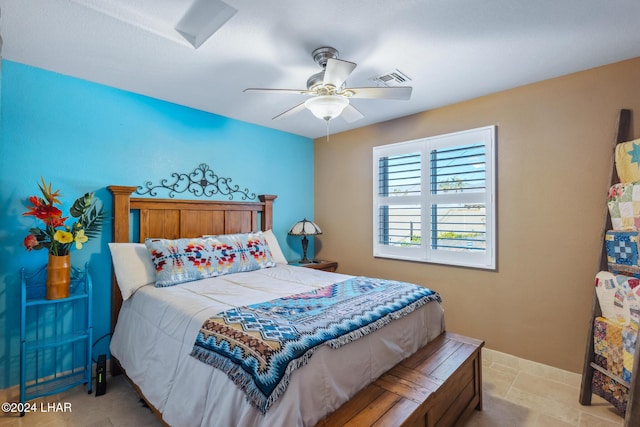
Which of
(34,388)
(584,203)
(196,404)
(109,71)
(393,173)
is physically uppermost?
(109,71)

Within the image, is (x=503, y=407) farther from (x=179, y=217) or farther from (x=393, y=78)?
(x=179, y=217)

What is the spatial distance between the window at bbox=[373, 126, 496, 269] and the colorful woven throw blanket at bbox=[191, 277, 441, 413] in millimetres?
1165

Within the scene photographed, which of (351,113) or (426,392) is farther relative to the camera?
(351,113)

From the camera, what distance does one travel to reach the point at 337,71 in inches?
72.1

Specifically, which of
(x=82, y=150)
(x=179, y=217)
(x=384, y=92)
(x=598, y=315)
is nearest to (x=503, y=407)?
(x=598, y=315)

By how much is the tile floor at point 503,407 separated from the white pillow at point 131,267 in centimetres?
73

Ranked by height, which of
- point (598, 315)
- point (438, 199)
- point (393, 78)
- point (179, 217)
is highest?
point (393, 78)

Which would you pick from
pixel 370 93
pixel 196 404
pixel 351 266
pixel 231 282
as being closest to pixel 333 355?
pixel 196 404

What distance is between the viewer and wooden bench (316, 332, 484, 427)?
54.9 inches

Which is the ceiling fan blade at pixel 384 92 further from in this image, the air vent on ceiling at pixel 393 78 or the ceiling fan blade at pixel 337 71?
the air vent on ceiling at pixel 393 78

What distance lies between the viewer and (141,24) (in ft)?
6.01

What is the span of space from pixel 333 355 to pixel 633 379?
4.90 ft

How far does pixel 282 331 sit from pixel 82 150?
235cm

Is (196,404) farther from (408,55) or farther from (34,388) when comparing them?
(408,55)
